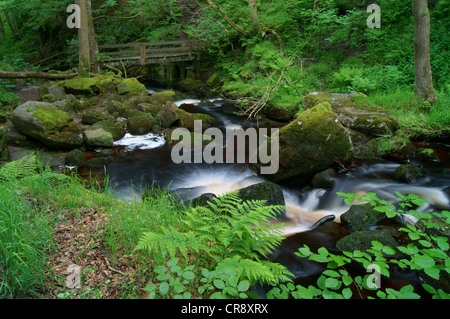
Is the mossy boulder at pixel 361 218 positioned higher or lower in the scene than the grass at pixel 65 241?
lower

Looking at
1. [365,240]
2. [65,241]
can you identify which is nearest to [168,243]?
[65,241]

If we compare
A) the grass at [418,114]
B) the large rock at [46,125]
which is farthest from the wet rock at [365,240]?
the large rock at [46,125]

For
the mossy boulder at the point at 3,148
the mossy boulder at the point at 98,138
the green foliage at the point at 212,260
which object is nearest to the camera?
the green foliage at the point at 212,260

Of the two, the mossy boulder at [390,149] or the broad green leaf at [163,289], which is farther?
the mossy boulder at [390,149]

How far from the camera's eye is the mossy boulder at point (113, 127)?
31.9 ft

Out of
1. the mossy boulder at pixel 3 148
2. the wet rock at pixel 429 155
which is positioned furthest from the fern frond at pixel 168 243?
the wet rock at pixel 429 155

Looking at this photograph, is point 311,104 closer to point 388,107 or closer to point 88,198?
point 388,107

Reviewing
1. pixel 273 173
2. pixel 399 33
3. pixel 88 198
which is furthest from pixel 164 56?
pixel 88 198

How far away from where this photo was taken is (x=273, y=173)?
6.88m

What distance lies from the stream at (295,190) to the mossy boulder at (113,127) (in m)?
0.20

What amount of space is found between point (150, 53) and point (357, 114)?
577 inches

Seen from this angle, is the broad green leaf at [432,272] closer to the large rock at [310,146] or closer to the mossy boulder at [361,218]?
the mossy boulder at [361,218]

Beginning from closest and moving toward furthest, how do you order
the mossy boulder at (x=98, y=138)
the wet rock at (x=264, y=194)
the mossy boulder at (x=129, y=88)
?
the wet rock at (x=264, y=194) → the mossy boulder at (x=98, y=138) → the mossy boulder at (x=129, y=88)

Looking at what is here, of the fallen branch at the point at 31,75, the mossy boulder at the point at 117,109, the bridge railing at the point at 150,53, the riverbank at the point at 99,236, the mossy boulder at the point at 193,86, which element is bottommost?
the riverbank at the point at 99,236
